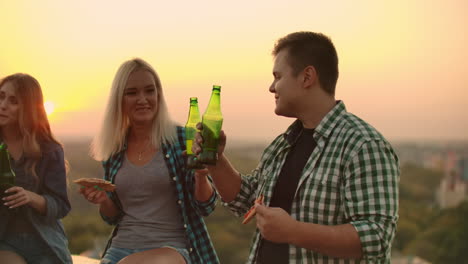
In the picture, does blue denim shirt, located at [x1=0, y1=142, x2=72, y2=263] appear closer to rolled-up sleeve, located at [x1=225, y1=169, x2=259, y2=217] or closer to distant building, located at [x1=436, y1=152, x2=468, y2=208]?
rolled-up sleeve, located at [x1=225, y1=169, x2=259, y2=217]

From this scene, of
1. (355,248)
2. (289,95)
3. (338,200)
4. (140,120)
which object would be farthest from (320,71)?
(140,120)

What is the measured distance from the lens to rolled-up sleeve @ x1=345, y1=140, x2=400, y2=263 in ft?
4.38

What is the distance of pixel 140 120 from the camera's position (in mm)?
2232

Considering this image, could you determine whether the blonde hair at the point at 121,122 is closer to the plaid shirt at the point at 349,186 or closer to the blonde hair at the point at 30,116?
the blonde hair at the point at 30,116

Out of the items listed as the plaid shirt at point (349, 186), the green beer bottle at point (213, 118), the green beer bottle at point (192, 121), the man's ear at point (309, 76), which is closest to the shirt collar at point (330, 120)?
the plaid shirt at point (349, 186)

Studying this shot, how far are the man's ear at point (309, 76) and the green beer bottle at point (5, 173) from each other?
1.39 meters

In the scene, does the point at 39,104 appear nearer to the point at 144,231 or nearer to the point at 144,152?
the point at 144,152

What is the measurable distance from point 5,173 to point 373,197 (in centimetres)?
161

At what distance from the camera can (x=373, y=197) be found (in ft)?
4.45

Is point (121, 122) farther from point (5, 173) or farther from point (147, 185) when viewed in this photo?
point (5, 173)

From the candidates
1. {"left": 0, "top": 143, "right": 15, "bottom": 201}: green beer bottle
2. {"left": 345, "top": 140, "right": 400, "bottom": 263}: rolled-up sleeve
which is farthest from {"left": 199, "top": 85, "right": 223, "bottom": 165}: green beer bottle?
{"left": 0, "top": 143, "right": 15, "bottom": 201}: green beer bottle

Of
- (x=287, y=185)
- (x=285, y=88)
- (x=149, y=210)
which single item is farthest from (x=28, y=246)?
(x=285, y=88)

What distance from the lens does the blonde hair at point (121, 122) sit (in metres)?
2.24

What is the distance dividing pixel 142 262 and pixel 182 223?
0.26m
